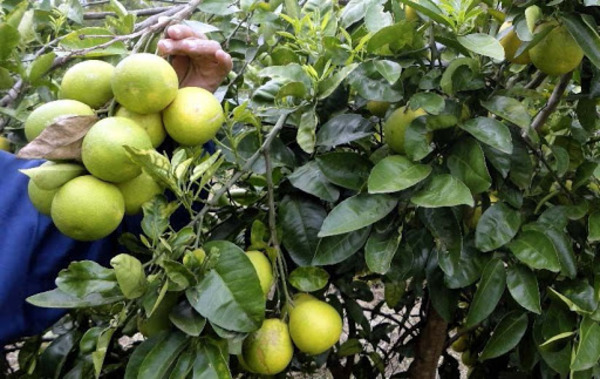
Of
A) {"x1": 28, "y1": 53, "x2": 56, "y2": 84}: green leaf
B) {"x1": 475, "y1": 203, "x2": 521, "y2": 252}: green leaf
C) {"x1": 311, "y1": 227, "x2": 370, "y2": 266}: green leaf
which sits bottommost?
{"x1": 475, "y1": 203, "x2": 521, "y2": 252}: green leaf

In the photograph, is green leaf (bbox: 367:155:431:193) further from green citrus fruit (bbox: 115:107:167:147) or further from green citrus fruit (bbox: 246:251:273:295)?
green citrus fruit (bbox: 115:107:167:147)

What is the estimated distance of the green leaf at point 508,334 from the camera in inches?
37.8

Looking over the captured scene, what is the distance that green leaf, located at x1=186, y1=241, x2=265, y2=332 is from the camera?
2.38 ft

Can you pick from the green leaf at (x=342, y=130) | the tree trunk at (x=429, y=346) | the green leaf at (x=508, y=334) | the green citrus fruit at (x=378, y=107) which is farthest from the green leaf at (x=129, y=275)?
the tree trunk at (x=429, y=346)

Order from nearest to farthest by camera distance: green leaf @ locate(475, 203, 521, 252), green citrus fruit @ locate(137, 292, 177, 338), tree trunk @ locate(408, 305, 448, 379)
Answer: green citrus fruit @ locate(137, 292, 177, 338) < green leaf @ locate(475, 203, 521, 252) < tree trunk @ locate(408, 305, 448, 379)

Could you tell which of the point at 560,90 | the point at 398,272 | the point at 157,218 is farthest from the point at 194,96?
the point at 560,90

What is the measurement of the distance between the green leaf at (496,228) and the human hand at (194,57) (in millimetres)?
469

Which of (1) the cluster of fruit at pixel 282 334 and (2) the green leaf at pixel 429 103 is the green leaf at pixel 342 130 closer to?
(2) the green leaf at pixel 429 103

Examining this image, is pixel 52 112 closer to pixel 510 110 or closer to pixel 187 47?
pixel 187 47

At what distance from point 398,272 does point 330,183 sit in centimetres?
18

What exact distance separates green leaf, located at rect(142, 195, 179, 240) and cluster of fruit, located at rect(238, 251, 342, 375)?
0.48ft

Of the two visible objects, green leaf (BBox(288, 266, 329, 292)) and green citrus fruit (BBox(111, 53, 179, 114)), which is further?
green leaf (BBox(288, 266, 329, 292))

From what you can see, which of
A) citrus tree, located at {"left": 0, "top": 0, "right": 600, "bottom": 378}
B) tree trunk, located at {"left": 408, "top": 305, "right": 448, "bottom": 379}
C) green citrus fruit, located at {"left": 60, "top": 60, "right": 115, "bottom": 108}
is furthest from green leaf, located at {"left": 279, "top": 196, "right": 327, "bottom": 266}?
tree trunk, located at {"left": 408, "top": 305, "right": 448, "bottom": 379}

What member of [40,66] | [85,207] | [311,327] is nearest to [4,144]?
[40,66]
